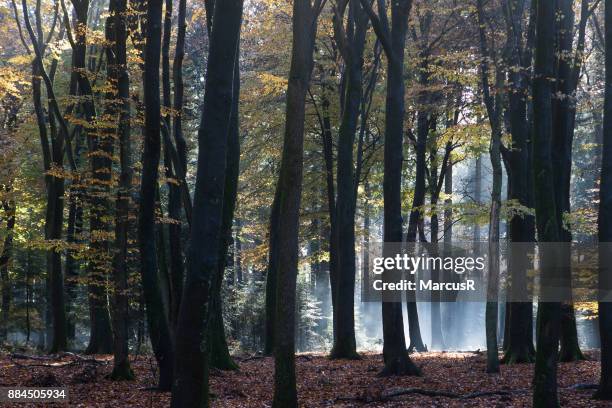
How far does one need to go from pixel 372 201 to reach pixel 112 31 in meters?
14.6

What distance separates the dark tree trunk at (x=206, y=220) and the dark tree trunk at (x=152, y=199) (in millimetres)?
3438

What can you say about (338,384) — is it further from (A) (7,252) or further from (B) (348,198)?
(A) (7,252)

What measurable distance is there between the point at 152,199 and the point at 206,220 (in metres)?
3.81

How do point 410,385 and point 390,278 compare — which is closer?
point 410,385

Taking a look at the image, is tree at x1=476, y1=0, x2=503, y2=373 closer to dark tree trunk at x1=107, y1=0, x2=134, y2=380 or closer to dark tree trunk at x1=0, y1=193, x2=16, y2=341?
dark tree trunk at x1=107, y1=0, x2=134, y2=380

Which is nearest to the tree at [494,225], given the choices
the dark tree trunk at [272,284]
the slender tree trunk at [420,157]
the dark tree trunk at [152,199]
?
the slender tree trunk at [420,157]

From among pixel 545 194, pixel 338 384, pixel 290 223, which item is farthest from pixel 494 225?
pixel 290 223

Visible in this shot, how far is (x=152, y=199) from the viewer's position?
10.7 metres

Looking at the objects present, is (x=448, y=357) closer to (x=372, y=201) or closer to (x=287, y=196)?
(x=372, y=201)

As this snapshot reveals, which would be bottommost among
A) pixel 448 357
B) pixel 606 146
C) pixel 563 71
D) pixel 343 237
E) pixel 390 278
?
pixel 448 357

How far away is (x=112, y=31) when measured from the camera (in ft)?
45.9

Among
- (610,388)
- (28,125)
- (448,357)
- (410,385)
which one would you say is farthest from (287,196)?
(28,125)

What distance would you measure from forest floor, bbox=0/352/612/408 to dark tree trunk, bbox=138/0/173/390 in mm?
860


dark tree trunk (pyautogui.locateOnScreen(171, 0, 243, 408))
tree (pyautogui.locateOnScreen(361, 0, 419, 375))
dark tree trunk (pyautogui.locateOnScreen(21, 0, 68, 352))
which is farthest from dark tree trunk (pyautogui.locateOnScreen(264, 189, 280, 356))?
dark tree trunk (pyautogui.locateOnScreen(171, 0, 243, 408))
